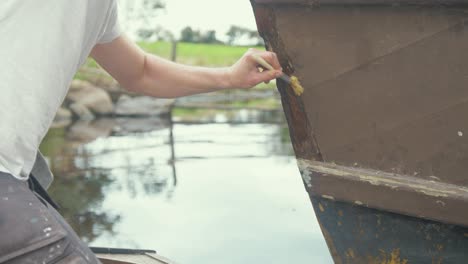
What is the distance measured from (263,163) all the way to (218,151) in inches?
57.1

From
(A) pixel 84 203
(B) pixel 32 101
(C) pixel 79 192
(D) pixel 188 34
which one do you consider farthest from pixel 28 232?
(D) pixel 188 34

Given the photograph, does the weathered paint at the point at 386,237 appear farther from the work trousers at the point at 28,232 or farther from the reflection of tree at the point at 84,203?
the reflection of tree at the point at 84,203

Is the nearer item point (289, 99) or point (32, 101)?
point (32, 101)

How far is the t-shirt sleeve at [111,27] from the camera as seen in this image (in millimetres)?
2016

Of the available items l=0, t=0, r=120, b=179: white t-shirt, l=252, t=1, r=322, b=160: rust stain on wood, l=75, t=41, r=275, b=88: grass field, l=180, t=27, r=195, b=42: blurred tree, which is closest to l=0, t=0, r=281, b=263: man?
l=0, t=0, r=120, b=179: white t-shirt

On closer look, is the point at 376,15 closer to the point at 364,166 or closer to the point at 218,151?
the point at 364,166

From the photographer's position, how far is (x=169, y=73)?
2.50 meters

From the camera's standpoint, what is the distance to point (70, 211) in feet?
23.3

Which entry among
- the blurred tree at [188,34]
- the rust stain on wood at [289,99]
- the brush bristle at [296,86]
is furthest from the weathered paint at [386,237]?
the blurred tree at [188,34]

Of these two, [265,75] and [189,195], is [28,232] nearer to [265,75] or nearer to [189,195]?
[265,75]

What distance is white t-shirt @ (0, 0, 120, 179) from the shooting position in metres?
1.67

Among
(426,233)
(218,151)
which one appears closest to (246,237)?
(426,233)

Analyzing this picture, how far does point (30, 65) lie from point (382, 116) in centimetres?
→ 134

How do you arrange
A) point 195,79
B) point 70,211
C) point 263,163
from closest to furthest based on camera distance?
1. point 195,79
2. point 70,211
3. point 263,163
